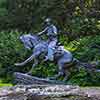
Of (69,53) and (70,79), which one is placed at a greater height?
(69,53)

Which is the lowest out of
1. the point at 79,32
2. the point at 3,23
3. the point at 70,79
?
the point at 70,79

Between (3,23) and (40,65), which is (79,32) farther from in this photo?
(3,23)

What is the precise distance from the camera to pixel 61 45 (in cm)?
623

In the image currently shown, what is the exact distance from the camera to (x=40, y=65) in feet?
21.3

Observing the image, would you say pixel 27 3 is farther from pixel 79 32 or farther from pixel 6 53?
pixel 6 53

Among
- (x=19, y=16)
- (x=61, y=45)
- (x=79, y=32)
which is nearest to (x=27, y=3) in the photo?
(x=19, y=16)

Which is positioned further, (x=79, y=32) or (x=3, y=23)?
(x=79, y=32)

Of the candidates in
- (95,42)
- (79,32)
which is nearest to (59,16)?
(79,32)

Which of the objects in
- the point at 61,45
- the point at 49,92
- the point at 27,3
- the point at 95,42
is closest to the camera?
the point at 27,3

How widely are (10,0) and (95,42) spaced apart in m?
3.90

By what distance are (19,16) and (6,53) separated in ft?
11.2

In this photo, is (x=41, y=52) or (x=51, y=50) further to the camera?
(x=41, y=52)

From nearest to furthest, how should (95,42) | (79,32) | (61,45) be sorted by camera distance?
(79,32) → (61,45) → (95,42)

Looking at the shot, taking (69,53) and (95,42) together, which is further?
(95,42)
